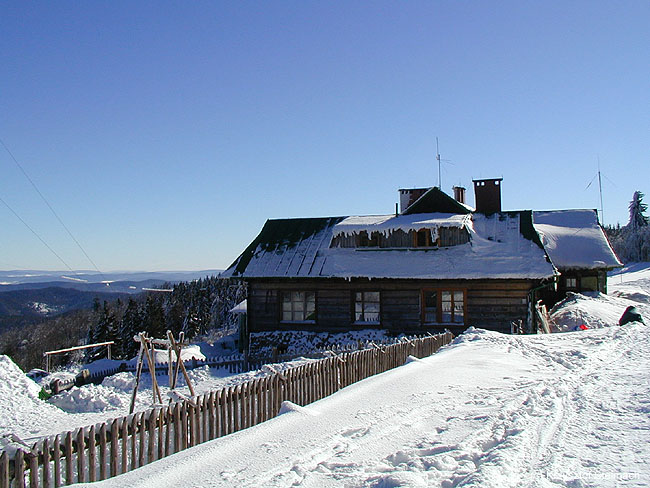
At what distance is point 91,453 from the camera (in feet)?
20.2

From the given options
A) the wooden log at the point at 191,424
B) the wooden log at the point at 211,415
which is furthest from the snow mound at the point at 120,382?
the wooden log at the point at 191,424

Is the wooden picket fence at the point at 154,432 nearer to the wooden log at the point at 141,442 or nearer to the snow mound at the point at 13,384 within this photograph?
the wooden log at the point at 141,442

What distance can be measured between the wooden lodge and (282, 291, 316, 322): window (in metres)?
0.04

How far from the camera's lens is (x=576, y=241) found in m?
33.4

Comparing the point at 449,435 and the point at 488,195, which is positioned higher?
the point at 488,195

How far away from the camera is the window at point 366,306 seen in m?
23.7

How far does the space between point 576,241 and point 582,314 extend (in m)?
9.27

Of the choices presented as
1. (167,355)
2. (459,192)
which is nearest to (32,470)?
(167,355)

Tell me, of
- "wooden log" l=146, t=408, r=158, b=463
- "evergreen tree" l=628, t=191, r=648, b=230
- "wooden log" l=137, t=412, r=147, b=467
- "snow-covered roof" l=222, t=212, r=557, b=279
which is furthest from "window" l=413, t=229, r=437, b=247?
"evergreen tree" l=628, t=191, r=648, b=230

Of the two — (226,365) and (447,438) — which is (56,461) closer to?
(447,438)

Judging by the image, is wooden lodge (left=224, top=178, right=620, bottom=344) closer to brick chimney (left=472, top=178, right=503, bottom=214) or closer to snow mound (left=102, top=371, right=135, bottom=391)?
brick chimney (left=472, top=178, right=503, bottom=214)

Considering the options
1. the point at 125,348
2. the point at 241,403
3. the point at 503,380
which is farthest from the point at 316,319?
the point at 125,348

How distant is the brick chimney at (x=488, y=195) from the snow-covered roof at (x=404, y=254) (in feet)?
8.00

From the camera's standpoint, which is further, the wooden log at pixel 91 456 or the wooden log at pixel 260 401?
the wooden log at pixel 260 401
